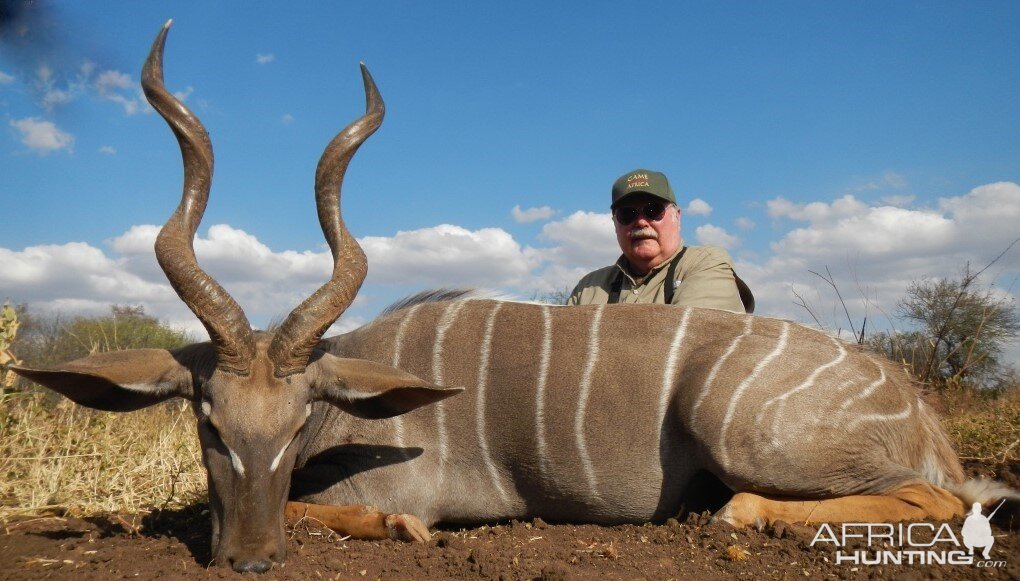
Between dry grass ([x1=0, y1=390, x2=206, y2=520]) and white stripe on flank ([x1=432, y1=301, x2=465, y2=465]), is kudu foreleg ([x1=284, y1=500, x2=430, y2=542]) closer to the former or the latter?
white stripe on flank ([x1=432, y1=301, x2=465, y2=465])

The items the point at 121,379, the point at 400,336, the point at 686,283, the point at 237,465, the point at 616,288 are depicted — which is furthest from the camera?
the point at 616,288

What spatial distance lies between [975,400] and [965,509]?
164 inches

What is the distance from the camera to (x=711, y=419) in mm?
3158

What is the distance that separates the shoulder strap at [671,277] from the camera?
484 cm

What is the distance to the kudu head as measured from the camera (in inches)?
106

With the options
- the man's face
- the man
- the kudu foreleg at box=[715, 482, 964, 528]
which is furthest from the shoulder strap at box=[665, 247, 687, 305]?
the kudu foreleg at box=[715, 482, 964, 528]

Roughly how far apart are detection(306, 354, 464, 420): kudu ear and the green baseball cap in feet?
8.51

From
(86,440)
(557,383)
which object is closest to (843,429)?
(557,383)

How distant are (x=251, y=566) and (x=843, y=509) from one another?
219 cm

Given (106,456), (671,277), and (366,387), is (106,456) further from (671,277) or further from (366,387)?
(671,277)

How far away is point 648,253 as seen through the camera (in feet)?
17.4

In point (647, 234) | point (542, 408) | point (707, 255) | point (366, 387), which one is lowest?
point (542, 408)

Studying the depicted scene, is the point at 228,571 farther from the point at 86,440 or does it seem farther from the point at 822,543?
the point at 86,440
